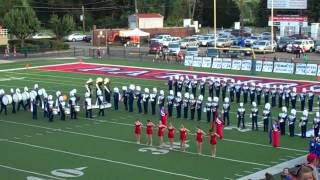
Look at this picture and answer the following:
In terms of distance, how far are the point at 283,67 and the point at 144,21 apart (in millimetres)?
29188

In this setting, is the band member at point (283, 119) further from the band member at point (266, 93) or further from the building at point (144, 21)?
the building at point (144, 21)

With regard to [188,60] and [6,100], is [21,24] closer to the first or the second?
[188,60]

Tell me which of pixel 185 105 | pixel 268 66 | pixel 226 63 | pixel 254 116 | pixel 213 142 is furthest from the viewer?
pixel 226 63

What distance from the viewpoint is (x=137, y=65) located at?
123 ft

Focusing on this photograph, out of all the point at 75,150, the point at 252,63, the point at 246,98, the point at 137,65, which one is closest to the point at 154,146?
the point at 75,150

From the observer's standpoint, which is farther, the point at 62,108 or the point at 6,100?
the point at 6,100

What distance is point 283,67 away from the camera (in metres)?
32.5

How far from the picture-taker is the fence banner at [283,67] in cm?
3222

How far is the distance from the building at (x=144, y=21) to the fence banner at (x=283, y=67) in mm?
27420

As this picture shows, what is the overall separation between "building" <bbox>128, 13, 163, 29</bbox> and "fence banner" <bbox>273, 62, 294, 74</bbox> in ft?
90.0

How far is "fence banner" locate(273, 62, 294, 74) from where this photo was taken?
3222 centimetres

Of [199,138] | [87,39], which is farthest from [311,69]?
[87,39]

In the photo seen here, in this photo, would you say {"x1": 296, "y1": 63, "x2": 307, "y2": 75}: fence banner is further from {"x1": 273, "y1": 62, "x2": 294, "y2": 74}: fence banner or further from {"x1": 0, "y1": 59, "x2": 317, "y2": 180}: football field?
{"x1": 0, "y1": 59, "x2": 317, "y2": 180}: football field

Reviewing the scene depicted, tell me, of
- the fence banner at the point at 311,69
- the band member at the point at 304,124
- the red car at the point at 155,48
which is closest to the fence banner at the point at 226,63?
the fence banner at the point at 311,69
